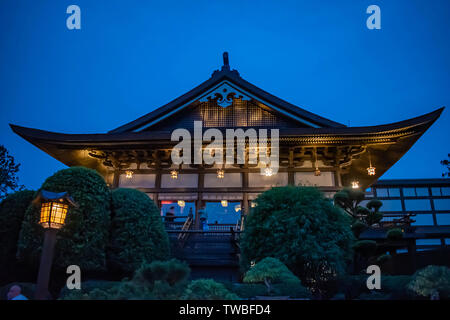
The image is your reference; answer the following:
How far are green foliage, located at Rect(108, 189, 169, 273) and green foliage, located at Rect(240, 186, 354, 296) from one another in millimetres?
2294

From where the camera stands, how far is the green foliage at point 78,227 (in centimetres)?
733

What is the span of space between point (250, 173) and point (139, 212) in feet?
24.5

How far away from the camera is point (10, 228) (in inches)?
315

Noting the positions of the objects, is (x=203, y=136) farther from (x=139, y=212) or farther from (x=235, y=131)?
(x=139, y=212)

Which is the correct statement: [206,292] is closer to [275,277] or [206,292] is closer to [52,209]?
[275,277]

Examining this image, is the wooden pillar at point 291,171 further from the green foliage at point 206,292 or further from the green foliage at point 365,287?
the green foliage at point 206,292

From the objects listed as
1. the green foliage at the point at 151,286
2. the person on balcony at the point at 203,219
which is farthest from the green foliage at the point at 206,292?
the person on balcony at the point at 203,219

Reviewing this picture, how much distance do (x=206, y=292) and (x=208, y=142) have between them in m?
9.27

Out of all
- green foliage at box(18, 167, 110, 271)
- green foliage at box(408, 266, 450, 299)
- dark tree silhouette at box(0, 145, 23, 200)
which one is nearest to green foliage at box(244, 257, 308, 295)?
green foliage at box(408, 266, 450, 299)

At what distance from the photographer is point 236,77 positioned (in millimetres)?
15773

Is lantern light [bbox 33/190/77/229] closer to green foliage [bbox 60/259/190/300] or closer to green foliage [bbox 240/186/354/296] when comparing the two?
green foliage [bbox 60/259/190/300]
